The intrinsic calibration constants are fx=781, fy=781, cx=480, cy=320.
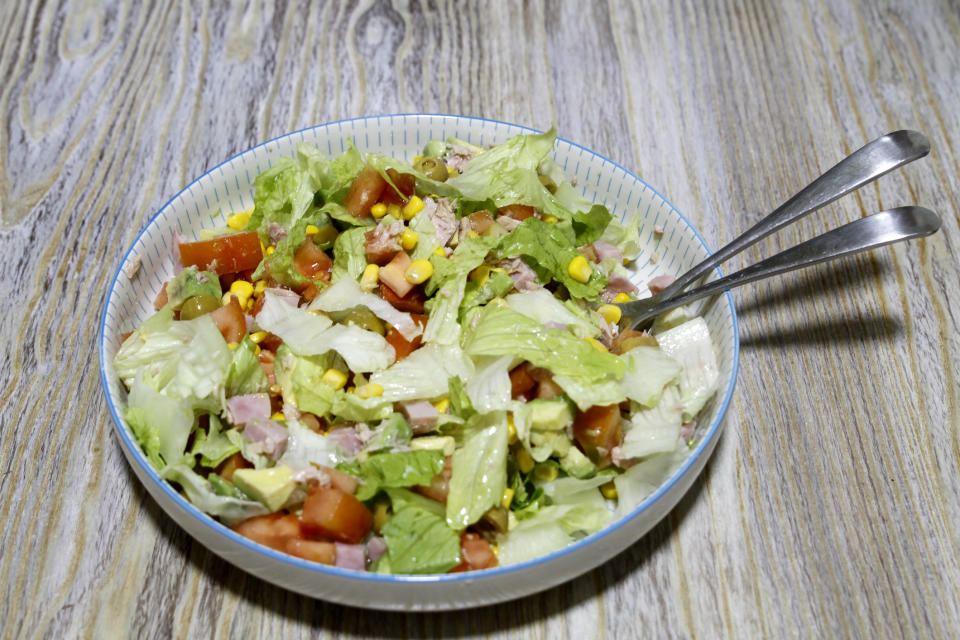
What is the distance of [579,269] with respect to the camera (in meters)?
3.29

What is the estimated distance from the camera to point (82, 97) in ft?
15.1

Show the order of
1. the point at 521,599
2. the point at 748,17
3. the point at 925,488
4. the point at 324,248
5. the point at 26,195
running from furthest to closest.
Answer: the point at 748,17 → the point at 26,195 → the point at 324,248 → the point at 925,488 → the point at 521,599

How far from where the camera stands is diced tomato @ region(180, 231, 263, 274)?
3303 mm

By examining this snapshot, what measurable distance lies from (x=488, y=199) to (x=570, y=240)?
1.32ft

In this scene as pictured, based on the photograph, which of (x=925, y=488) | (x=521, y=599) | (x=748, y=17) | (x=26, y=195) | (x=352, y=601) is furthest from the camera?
(x=748, y=17)

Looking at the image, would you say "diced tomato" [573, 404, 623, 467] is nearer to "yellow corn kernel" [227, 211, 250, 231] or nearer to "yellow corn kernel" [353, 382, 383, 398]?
"yellow corn kernel" [353, 382, 383, 398]

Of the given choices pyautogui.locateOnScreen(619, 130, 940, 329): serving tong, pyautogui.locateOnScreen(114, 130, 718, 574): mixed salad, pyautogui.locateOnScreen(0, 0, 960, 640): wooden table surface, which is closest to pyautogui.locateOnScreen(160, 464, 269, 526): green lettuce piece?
pyautogui.locateOnScreen(114, 130, 718, 574): mixed salad

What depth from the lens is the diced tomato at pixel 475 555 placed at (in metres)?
2.56

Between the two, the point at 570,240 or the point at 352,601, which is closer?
the point at 352,601

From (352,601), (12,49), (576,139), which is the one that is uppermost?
(12,49)

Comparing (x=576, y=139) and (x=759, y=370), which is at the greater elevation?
(x=576, y=139)

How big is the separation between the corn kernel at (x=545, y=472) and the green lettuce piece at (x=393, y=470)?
379 millimetres

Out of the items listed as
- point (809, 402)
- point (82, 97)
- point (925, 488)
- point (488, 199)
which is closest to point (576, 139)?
point (488, 199)

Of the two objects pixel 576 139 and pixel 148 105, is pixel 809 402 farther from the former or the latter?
pixel 148 105
